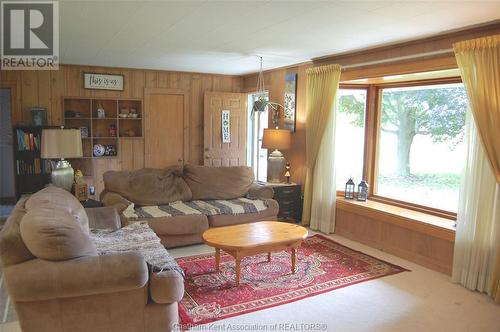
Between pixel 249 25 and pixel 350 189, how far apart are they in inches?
103

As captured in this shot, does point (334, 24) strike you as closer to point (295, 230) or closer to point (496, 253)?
point (295, 230)

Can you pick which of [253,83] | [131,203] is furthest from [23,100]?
[253,83]

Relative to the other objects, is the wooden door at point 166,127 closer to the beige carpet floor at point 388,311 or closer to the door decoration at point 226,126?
the door decoration at point 226,126

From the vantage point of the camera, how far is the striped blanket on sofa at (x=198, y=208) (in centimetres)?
414

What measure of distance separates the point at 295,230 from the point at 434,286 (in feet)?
4.35

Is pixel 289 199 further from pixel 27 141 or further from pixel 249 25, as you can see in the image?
pixel 27 141

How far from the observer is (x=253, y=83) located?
680 cm

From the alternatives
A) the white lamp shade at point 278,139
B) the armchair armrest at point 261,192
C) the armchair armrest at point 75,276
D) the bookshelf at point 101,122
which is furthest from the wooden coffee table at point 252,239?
the bookshelf at point 101,122

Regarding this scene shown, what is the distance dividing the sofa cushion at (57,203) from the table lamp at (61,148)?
93 cm

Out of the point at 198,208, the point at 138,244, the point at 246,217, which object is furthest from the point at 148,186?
the point at 138,244

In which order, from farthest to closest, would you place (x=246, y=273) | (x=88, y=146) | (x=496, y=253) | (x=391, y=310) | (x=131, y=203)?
(x=88, y=146)
(x=131, y=203)
(x=246, y=273)
(x=496, y=253)
(x=391, y=310)

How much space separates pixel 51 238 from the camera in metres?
2.13

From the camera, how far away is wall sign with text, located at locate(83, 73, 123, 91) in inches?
238

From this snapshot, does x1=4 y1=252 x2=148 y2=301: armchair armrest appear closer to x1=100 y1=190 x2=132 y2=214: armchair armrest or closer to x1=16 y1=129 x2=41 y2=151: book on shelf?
x1=100 y1=190 x2=132 y2=214: armchair armrest
